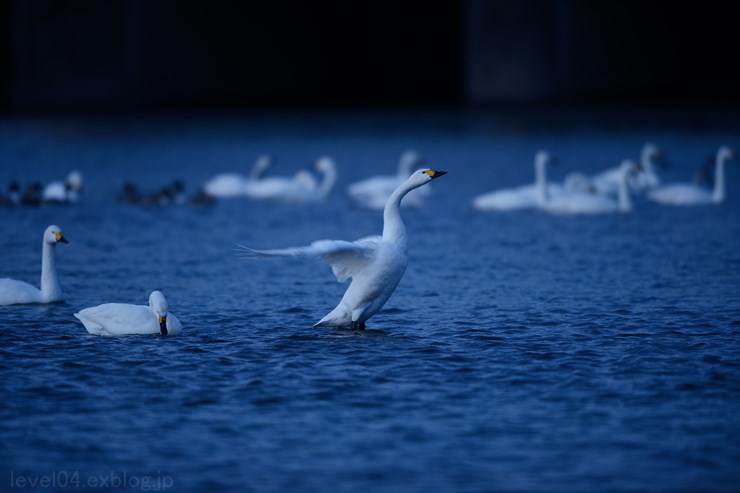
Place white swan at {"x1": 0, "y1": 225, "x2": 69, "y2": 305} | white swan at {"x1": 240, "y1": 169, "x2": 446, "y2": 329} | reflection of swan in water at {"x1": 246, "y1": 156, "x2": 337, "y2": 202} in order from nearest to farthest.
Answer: white swan at {"x1": 240, "y1": 169, "x2": 446, "y2": 329}, white swan at {"x1": 0, "y1": 225, "x2": 69, "y2": 305}, reflection of swan in water at {"x1": 246, "y1": 156, "x2": 337, "y2": 202}

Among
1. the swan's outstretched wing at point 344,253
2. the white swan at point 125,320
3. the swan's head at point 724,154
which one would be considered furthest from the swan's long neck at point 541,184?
the white swan at point 125,320

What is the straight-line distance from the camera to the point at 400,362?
9898mm

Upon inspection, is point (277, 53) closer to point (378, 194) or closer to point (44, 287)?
point (378, 194)

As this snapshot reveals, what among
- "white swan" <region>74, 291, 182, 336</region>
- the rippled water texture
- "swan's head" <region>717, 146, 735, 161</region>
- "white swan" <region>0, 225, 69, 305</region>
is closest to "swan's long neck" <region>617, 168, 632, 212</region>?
the rippled water texture

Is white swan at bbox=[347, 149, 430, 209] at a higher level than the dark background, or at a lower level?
lower

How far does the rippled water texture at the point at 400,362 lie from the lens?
746cm

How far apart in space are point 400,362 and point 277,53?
1796 inches

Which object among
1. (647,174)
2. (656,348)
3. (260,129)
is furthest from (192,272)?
(260,129)

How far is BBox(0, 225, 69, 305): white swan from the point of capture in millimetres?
12117

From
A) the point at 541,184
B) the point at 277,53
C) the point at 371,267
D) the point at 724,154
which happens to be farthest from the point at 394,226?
the point at 277,53

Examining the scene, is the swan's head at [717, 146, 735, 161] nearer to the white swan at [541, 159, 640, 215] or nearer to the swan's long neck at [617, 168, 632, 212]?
the white swan at [541, 159, 640, 215]

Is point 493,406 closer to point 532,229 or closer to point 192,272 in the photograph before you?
point 192,272

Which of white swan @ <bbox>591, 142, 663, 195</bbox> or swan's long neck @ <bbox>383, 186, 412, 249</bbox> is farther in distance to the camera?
white swan @ <bbox>591, 142, 663, 195</bbox>

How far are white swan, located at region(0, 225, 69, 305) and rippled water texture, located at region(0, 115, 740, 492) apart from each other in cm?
16
